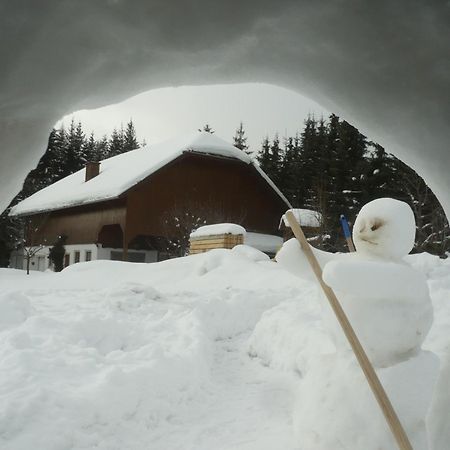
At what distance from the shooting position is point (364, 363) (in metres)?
2.69

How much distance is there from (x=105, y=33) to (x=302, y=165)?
100ft

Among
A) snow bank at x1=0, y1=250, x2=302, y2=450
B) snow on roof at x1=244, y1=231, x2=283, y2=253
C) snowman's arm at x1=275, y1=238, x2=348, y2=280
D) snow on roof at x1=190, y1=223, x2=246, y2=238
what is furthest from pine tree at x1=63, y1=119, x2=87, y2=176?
snowman's arm at x1=275, y1=238, x2=348, y2=280

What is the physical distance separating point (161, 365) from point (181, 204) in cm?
1703

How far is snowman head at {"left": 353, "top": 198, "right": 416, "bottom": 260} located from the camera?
3119 millimetres

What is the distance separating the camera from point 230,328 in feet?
24.6

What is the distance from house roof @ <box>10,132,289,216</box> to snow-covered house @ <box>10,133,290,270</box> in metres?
0.04

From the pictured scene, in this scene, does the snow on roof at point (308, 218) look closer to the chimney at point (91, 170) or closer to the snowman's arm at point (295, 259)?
the chimney at point (91, 170)

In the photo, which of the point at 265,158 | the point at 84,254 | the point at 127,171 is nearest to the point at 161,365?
the point at 127,171

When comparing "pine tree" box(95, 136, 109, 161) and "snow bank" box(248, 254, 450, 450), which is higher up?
"pine tree" box(95, 136, 109, 161)

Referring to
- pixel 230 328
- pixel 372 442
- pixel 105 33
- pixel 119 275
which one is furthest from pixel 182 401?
pixel 119 275

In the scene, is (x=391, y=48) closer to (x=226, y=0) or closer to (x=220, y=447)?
(x=226, y=0)

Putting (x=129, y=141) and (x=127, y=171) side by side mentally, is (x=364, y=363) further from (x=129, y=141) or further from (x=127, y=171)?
(x=129, y=141)

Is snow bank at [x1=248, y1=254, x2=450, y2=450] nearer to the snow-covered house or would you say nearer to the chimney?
the snow-covered house

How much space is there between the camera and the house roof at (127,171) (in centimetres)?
2100
